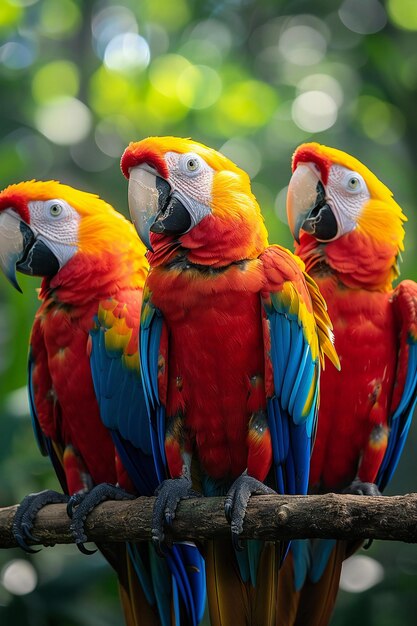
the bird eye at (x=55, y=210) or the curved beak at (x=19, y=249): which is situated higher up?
the bird eye at (x=55, y=210)

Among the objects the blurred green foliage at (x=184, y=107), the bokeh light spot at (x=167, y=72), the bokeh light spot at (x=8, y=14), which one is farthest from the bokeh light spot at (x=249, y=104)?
the bokeh light spot at (x=8, y=14)

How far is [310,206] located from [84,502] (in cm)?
111

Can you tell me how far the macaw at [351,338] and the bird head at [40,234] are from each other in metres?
0.66

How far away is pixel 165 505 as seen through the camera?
2184mm

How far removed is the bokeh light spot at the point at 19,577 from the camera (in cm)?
376

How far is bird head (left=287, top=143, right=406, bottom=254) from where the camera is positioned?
8.67 feet

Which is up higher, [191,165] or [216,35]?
[216,35]

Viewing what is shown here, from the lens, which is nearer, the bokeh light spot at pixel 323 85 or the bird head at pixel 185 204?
the bird head at pixel 185 204

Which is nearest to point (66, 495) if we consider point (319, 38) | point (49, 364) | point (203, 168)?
point (49, 364)

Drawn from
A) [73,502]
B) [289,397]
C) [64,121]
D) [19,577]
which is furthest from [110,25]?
[289,397]

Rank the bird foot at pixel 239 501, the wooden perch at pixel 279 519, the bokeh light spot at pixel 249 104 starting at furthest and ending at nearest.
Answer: the bokeh light spot at pixel 249 104
the bird foot at pixel 239 501
the wooden perch at pixel 279 519

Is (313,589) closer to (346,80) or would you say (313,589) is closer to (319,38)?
(346,80)

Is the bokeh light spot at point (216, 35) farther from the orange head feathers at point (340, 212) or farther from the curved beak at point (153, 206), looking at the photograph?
the curved beak at point (153, 206)

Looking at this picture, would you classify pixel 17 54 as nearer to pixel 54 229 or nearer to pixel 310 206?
pixel 54 229
